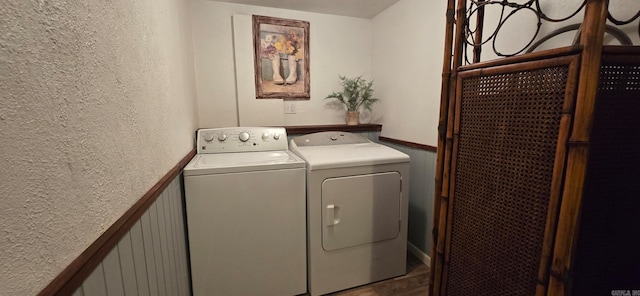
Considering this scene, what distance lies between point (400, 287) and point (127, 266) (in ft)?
5.53

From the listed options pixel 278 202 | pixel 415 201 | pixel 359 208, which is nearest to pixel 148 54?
pixel 278 202

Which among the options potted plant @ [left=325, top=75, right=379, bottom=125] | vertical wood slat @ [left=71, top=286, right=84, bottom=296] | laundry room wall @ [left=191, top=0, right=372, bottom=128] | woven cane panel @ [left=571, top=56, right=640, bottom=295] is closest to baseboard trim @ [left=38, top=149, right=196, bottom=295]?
vertical wood slat @ [left=71, top=286, right=84, bottom=296]

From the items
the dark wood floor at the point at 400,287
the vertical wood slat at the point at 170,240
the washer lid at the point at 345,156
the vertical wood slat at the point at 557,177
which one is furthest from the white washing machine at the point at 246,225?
the vertical wood slat at the point at 557,177

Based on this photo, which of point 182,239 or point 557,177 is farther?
point 182,239

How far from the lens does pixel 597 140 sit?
77 centimetres

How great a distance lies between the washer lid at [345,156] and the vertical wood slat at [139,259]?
0.93 meters

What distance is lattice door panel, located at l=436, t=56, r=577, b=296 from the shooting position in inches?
31.8

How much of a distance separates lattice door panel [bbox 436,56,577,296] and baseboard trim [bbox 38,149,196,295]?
1.21 m

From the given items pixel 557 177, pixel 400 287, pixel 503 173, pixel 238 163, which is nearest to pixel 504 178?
pixel 503 173

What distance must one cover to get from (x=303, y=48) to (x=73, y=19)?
1981 mm

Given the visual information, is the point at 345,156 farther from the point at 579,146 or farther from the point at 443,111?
the point at 579,146

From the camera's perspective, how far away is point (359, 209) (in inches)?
65.9

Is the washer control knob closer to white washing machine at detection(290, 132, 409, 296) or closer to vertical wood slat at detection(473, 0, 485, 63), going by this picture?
white washing machine at detection(290, 132, 409, 296)

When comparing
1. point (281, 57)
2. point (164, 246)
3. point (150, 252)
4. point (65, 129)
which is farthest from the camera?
point (281, 57)
